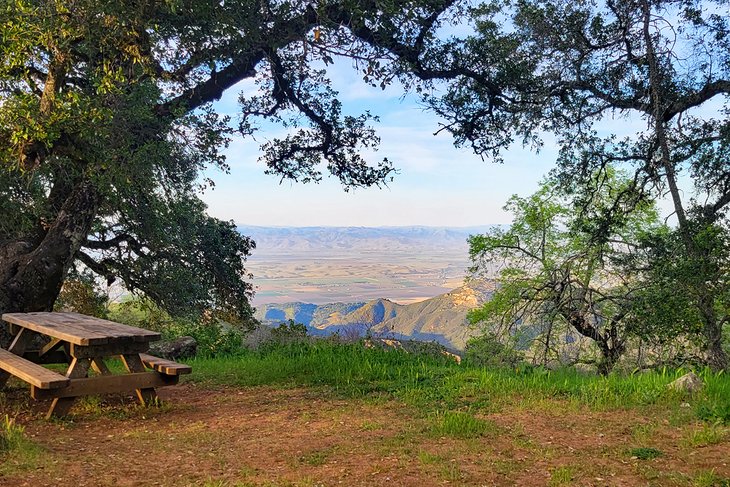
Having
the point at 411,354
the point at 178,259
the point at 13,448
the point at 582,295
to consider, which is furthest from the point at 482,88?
the point at 13,448

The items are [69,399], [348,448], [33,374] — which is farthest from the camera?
[69,399]

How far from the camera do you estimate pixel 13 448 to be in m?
5.06

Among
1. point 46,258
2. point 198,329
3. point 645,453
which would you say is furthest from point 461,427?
point 198,329

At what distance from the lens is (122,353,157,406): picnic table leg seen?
7086 mm

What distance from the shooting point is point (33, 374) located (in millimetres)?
6305

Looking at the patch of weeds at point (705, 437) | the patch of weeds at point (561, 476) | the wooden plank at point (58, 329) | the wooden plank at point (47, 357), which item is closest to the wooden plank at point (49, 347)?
the wooden plank at point (47, 357)

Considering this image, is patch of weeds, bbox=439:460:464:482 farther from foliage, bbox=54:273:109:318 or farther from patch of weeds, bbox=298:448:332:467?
foliage, bbox=54:273:109:318

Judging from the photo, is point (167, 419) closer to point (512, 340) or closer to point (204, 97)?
point (204, 97)

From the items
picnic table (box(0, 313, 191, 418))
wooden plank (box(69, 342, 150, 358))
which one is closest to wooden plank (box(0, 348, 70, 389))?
picnic table (box(0, 313, 191, 418))

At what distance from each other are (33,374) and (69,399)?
1.70 ft

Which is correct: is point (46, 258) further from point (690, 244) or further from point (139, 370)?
point (690, 244)

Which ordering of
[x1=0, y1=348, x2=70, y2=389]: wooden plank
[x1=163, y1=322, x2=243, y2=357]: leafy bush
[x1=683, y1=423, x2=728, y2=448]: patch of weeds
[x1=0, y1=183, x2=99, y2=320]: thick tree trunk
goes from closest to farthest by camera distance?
[x1=683, y1=423, x2=728, y2=448]: patch of weeds, [x1=0, y1=348, x2=70, y2=389]: wooden plank, [x1=0, y1=183, x2=99, y2=320]: thick tree trunk, [x1=163, y1=322, x2=243, y2=357]: leafy bush

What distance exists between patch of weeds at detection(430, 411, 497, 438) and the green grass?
0.79 meters

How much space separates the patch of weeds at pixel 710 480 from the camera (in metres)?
4.11
